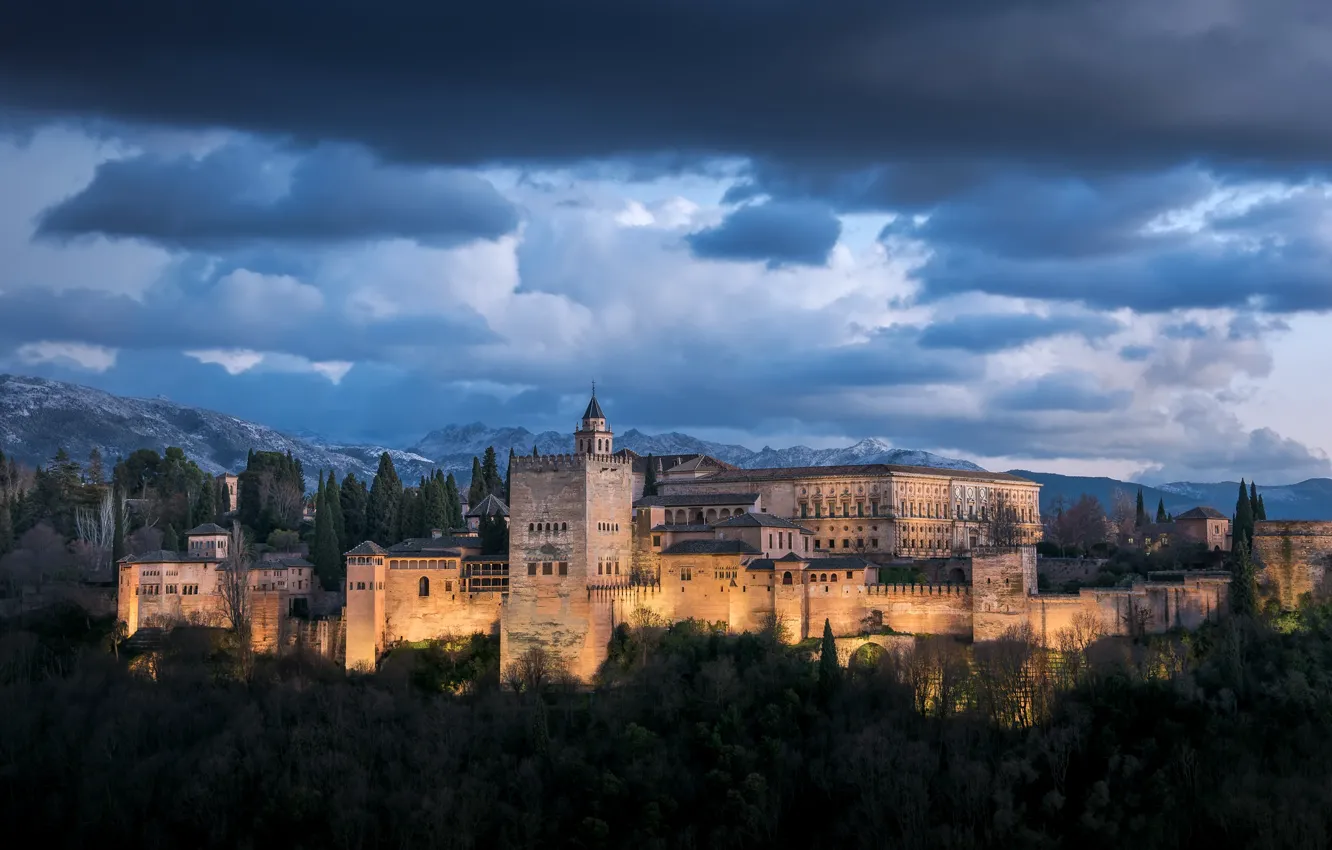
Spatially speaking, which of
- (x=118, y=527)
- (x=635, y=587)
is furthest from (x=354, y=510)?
(x=635, y=587)

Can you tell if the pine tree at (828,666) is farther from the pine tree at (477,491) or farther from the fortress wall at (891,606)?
the pine tree at (477,491)

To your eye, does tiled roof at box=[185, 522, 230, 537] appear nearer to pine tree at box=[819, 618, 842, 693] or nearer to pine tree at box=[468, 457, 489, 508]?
pine tree at box=[468, 457, 489, 508]

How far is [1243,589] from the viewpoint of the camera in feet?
176

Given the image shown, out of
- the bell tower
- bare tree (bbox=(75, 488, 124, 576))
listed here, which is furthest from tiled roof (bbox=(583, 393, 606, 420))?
bare tree (bbox=(75, 488, 124, 576))

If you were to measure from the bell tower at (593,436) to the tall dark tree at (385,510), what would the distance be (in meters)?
17.8

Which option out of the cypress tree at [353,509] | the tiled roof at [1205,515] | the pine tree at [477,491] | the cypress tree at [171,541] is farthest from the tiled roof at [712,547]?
the tiled roof at [1205,515]

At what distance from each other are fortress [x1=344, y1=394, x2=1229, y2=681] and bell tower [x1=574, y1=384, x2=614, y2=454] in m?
0.06

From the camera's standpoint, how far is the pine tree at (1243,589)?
5353 centimetres

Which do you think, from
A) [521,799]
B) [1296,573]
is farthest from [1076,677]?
[521,799]

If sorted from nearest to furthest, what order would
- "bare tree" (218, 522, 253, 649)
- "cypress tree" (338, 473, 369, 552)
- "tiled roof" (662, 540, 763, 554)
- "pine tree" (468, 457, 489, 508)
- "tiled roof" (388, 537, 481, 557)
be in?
1. "tiled roof" (662, 540, 763, 554)
2. "tiled roof" (388, 537, 481, 557)
3. "bare tree" (218, 522, 253, 649)
4. "cypress tree" (338, 473, 369, 552)
5. "pine tree" (468, 457, 489, 508)

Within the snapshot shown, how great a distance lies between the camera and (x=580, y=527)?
56.9m

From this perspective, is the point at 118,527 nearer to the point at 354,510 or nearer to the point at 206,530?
the point at 206,530

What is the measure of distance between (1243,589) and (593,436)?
23456 millimetres

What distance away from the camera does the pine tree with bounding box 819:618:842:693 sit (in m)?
51.3
